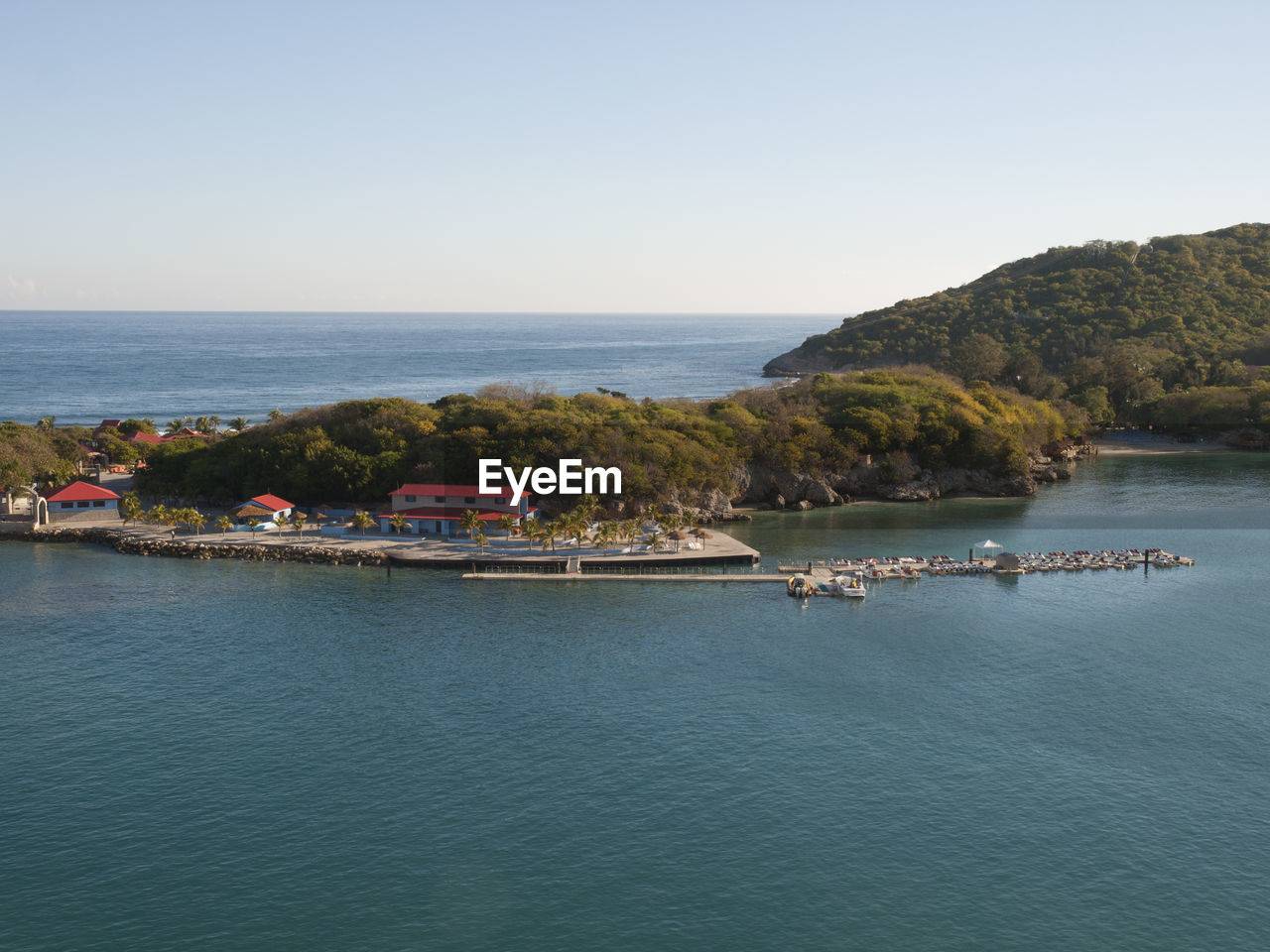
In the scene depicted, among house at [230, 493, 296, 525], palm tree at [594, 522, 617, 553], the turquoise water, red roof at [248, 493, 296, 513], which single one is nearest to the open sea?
the turquoise water

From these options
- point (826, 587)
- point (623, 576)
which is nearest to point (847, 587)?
point (826, 587)

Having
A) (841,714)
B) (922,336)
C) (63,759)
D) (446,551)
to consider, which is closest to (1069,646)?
(841,714)

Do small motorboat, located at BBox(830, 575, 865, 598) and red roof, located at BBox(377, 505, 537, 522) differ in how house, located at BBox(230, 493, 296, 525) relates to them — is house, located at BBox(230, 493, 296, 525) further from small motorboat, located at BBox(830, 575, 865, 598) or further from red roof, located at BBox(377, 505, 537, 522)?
small motorboat, located at BBox(830, 575, 865, 598)

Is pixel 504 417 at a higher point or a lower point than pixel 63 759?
higher

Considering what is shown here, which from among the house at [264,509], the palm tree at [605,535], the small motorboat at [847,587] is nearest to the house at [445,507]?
the palm tree at [605,535]

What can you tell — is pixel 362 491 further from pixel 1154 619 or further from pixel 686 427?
pixel 1154 619

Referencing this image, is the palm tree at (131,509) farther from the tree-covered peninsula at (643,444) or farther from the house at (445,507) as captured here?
the house at (445,507)

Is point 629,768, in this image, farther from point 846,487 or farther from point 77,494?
point 77,494

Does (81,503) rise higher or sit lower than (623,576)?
higher
